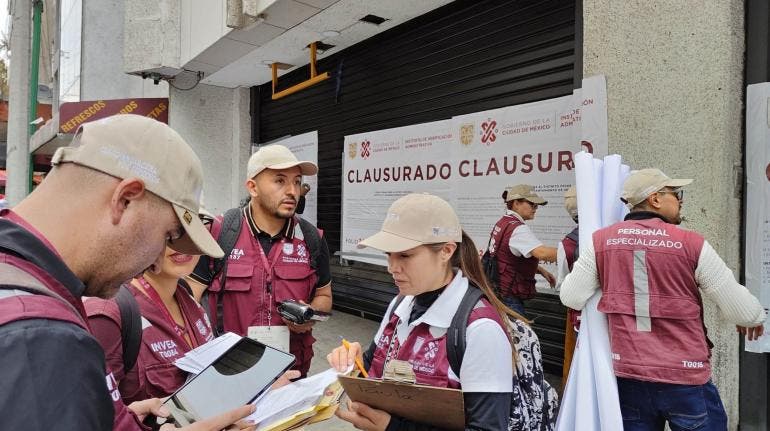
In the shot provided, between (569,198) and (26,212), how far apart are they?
3977 millimetres

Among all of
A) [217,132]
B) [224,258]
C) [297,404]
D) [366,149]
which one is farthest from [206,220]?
[217,132]

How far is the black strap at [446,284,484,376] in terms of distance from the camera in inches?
70.2

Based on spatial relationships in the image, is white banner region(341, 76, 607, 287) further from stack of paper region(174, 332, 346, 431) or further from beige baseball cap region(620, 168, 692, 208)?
stack of paper region(174, 332, 346, 431)

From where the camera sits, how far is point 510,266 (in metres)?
4.80

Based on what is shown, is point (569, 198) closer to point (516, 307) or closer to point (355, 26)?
point (516, 307)

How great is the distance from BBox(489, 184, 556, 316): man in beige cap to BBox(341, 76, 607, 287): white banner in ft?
0.93

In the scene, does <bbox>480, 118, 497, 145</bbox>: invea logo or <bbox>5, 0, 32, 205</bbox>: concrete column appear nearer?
<bbox>480, 118, 497, 145</bbox>: invea logo

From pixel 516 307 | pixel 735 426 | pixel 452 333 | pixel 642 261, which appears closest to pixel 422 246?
pixel 452 333

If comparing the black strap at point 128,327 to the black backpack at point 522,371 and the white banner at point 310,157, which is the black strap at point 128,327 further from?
the white banner at point 310,157

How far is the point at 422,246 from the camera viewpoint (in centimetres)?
203

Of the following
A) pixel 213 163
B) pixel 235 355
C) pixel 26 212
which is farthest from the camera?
pixel 213 163

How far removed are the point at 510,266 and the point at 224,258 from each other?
2778 mm

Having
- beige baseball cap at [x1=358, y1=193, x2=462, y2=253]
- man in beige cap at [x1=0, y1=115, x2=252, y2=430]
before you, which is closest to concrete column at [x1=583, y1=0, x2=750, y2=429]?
beige baseball cap at [x1=358, y1=193, x2=462, y2=253]

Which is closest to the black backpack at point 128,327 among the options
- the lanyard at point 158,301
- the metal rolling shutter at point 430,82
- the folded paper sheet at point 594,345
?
the lanyard at point 158,301
